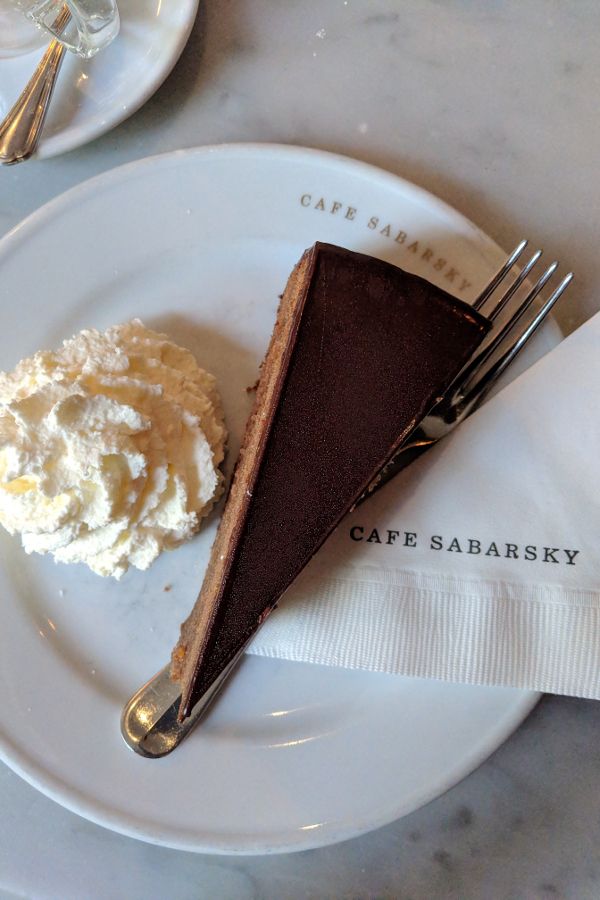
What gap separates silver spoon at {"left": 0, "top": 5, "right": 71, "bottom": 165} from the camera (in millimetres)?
1293

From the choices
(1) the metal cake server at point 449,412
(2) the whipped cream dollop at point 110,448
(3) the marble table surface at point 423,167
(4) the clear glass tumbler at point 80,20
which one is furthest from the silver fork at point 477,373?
(4) the clear glass tumbler at point 80,20

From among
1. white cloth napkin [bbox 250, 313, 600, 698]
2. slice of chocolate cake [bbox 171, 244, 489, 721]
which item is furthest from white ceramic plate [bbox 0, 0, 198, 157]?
white cloth napkin [bbox 250, 313, 600, 698]

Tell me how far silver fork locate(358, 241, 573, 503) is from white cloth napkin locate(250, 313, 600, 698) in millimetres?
38

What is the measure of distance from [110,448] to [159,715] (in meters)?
0.51

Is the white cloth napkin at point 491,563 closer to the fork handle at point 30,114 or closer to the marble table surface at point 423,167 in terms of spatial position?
the marble table surface at point 423,167

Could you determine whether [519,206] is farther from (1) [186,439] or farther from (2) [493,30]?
(1) [186,439]

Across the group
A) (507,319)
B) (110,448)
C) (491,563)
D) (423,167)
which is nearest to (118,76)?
(423,167)

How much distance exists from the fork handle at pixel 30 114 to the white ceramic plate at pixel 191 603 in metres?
0.14

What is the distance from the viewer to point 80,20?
1.27 metres

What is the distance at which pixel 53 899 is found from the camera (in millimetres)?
1358

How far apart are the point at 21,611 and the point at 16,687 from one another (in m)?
0.14

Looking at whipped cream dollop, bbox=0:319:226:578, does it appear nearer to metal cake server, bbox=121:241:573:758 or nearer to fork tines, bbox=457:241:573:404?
metal cake server, bbox=121:241:573:758

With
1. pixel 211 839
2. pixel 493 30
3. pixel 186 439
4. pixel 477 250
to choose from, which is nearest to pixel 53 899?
pixel 211 839

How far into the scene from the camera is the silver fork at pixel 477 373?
1137 mm
